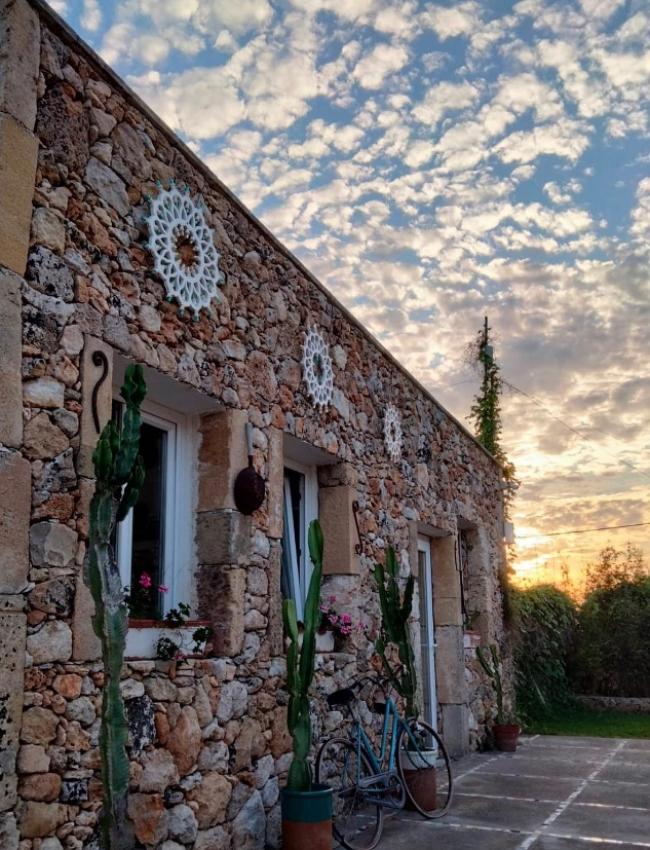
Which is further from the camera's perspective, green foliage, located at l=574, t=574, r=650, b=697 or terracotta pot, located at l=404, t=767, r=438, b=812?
green foliage, located at l=574, t=574, r=650, b=697

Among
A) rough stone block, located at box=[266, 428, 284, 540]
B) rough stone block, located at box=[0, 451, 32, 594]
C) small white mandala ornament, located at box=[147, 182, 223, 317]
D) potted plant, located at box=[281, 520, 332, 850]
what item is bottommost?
potted plant, located at box=[281, 520, 332, 850]

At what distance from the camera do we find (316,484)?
5707 mm

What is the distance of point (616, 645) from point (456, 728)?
527 cm

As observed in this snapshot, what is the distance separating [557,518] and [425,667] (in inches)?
343

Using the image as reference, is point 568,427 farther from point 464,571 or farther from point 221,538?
point 221,538

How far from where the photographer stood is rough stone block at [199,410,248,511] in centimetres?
417

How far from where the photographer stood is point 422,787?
5.16m

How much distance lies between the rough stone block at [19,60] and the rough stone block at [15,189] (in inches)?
2.8

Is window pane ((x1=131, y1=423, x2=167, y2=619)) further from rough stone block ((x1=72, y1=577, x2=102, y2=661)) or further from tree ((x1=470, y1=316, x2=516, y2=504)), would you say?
tree ((x1=470, y1=316, x2=516, y2=504))

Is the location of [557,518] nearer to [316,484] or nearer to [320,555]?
[316,484]

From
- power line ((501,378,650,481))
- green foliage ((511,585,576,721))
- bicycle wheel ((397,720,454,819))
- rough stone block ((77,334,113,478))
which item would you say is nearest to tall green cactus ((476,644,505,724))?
green foliage ((511,585,576,721))

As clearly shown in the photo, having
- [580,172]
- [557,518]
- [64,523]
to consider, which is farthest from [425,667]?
[557,518]

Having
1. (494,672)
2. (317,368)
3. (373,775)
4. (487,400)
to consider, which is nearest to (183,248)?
(317,368)

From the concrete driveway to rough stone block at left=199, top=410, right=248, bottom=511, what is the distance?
217 centimetres
